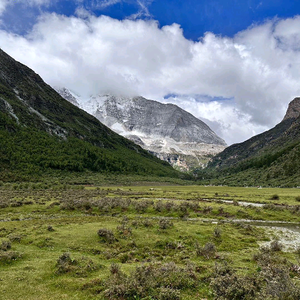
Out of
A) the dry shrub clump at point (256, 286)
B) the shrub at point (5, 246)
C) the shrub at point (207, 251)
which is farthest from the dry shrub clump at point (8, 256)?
the shrub at point (207, 251)

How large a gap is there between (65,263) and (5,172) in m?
112

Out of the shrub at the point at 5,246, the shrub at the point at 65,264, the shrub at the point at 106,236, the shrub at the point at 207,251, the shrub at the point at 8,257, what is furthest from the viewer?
the shrub at the point at 106,236

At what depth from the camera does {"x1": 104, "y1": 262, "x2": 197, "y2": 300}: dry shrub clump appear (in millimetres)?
13047

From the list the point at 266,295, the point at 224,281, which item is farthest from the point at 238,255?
the point at 266,295

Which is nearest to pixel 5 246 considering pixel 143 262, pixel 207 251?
pixel 143 262

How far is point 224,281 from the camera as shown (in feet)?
47.3

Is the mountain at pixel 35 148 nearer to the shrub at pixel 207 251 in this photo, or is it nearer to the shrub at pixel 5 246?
the shrub at pixel 5 246

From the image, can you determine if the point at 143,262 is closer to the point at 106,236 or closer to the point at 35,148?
the point at 106,236

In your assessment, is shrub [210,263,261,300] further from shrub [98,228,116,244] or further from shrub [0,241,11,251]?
shrub [0,241,11,251]

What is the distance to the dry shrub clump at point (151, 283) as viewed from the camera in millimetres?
13047

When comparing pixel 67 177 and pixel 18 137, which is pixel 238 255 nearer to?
pixel 67 177

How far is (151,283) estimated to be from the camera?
14.0 meters

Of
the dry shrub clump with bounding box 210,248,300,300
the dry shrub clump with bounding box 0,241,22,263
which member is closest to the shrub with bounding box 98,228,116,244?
the dry shrub clump with bounding box 0,241,22,263

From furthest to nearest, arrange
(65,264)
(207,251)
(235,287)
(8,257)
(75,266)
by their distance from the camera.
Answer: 1. (207,251)
2. (8,257)
3. (75,266)
4. (65,264)
5. (235,287)
